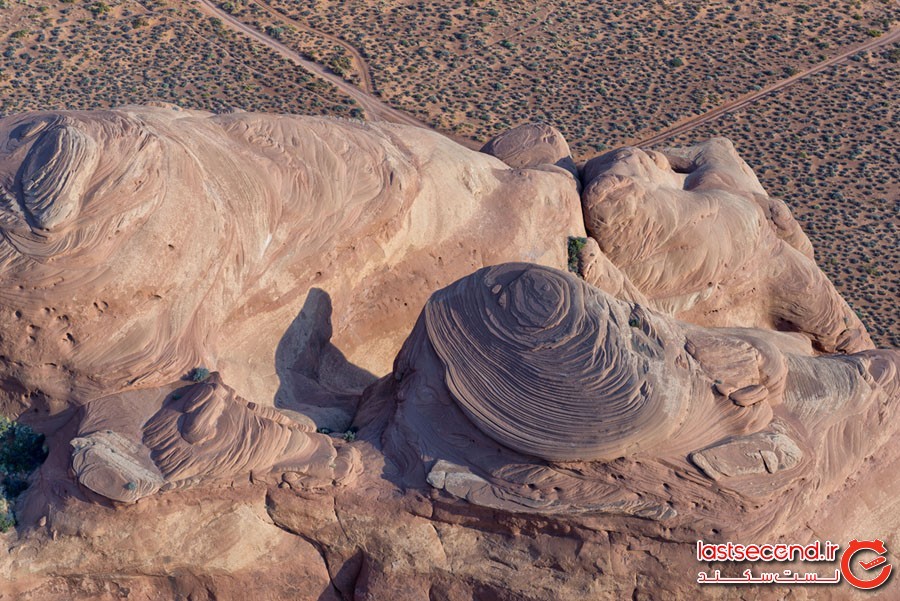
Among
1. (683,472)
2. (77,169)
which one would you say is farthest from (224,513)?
(683,472)

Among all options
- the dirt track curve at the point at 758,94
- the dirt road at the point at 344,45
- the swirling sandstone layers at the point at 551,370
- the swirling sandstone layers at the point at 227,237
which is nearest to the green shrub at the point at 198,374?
the swirling sandstone layers at the point at 227,237

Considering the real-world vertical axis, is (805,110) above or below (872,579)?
below

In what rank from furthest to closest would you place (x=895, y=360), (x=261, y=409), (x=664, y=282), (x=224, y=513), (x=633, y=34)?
(x=633, y=34) → (x=664, y=282) → (x=895, y=360) → (x=261, y=409) → (x=224, y=513)

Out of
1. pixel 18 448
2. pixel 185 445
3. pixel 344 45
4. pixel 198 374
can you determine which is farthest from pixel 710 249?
pixel 344 45

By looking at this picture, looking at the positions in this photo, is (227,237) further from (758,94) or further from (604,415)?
(758,94)

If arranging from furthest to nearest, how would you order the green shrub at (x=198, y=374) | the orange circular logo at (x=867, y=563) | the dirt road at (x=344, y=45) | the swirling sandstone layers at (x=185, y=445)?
the dirt road at (x=344, y=45) < the green shrub at (x=198, y=374) < the orange circular logo at (x=867, y=563) < the swirling sandstone layers at (x=185, y=445)

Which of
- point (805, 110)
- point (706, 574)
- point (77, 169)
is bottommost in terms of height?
point (805, 110)

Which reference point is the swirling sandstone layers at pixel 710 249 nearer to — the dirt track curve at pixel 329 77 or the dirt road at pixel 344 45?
the dirt track curve at pixel 329 77

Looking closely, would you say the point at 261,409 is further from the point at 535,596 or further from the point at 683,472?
the point at 683,472
